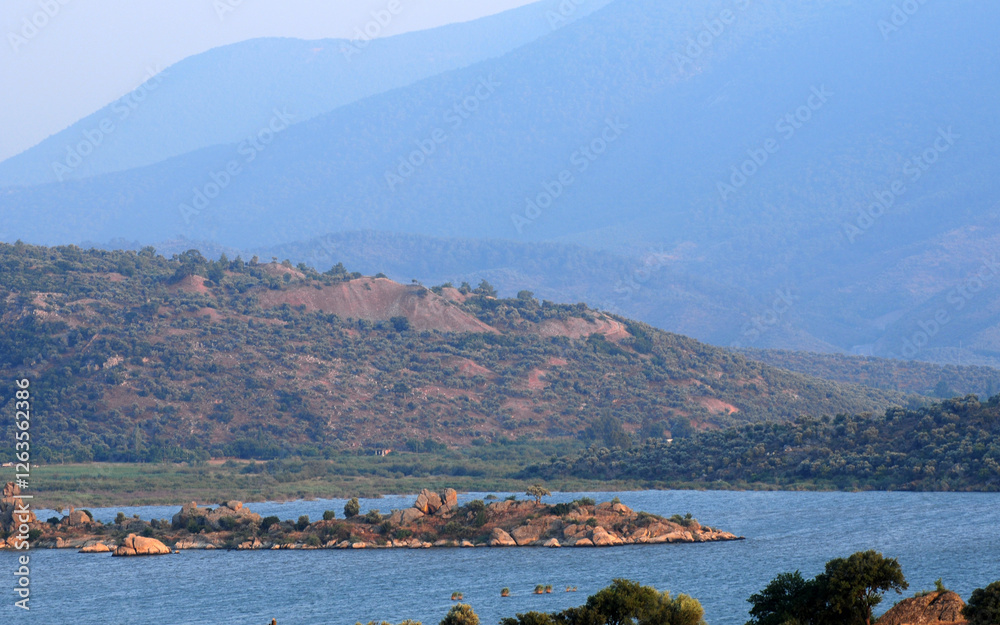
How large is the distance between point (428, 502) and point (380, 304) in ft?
315

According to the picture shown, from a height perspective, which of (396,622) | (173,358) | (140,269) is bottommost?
(396,622)

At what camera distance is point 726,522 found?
74.6 meters

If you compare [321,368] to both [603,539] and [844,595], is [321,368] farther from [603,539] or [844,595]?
[844,595]

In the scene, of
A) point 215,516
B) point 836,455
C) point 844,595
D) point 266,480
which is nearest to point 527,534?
point 215,516

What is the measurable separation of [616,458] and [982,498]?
128ft

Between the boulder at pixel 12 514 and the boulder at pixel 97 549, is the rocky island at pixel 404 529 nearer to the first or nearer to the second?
the boulder at pixel 97 549

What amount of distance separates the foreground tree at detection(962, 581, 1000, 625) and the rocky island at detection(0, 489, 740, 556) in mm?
35229

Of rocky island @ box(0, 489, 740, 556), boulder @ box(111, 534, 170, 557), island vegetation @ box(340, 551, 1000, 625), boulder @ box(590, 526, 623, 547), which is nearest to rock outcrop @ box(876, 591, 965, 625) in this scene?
island vegetation @ box(340, 551, 1000, 625)

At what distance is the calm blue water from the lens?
52281mm

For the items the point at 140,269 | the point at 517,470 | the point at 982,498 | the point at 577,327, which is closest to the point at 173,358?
the point at 140,269

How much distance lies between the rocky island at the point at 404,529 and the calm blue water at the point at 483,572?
5.77 ft

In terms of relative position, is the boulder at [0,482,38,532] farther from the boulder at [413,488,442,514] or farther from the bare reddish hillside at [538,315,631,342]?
the bare reddish hillside at [538,315,631,342]

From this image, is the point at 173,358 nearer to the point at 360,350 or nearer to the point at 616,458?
the point at 360,350

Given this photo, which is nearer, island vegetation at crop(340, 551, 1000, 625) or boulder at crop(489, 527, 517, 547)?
island vegetation at crop(340, 551, 1000, 625)
